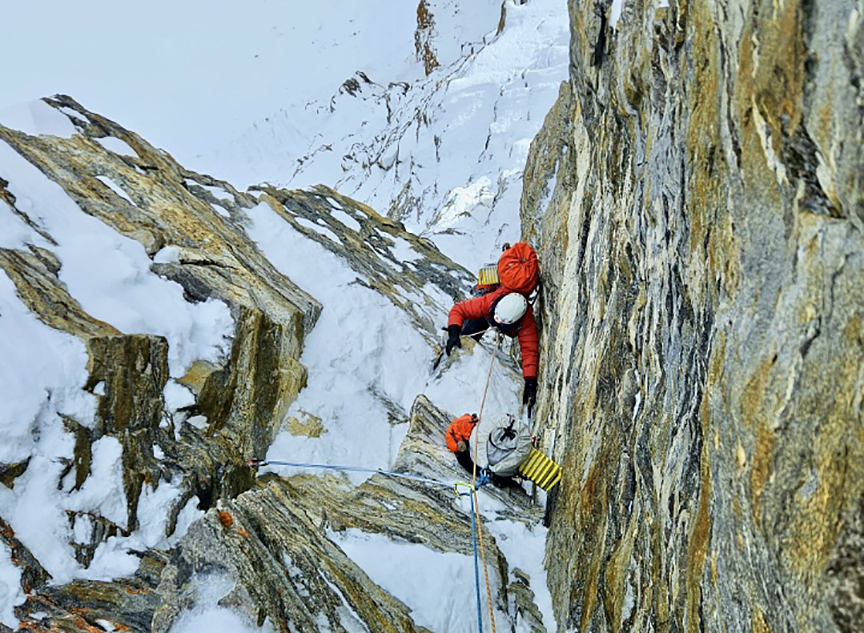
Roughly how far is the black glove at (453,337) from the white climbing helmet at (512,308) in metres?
1.46

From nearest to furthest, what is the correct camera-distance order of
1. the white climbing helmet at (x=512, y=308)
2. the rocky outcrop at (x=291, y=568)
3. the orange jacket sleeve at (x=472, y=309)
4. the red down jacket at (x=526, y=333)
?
the rocky outcrop at (x=291, y=568) → the white climbing helmet at (x=512, y=308) → the red down jacket at (x=526, y=333) → the orange jacket sleeve at (x=472, y=309)

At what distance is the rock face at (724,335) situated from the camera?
6.08ft

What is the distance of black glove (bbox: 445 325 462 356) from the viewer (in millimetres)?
9945

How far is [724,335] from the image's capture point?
106 inches

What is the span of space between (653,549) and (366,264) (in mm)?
10392

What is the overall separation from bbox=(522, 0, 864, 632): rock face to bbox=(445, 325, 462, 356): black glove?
4467 mm

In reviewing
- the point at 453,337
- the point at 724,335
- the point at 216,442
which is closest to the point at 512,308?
the point at 453,337

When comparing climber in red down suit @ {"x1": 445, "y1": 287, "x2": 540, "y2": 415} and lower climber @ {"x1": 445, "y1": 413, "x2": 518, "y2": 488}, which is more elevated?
climber in red down suit @ {"x1": 445, "y1": 287, "x2": 540, "y2": 415}

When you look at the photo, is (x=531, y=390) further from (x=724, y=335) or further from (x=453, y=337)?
(x=724, y=335)

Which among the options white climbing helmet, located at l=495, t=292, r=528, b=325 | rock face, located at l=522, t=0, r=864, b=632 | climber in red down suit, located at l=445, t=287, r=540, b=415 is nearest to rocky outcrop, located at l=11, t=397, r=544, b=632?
rock face, located at l=522, t=0, r=864, b=632

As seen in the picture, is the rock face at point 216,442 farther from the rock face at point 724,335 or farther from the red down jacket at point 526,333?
the rock face at point 724,335

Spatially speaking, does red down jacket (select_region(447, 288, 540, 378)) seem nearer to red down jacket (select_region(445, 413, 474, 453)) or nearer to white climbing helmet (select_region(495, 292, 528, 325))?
white climbing helmet (select_region(495, 292, 528, 325))

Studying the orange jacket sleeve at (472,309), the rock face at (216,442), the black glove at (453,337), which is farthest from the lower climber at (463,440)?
the black glove at (453,337)

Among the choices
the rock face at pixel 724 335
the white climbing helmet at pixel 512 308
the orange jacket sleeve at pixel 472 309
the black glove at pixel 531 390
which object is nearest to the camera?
the rock face at pixel 724 335
